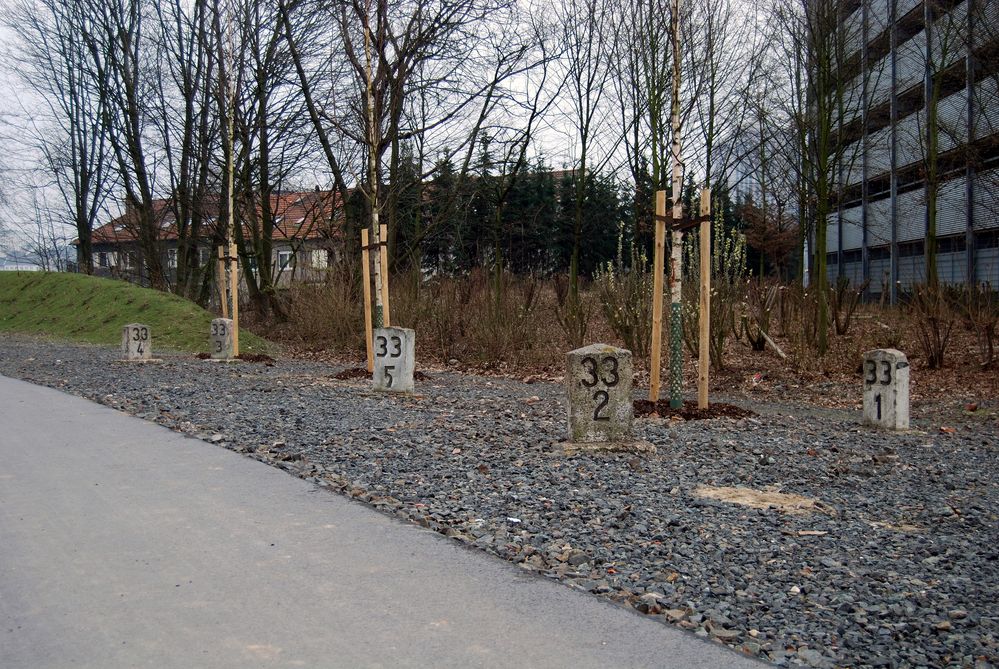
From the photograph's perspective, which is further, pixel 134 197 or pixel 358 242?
pixel 134 197

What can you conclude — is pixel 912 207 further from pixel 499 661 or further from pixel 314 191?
pixel 499 661

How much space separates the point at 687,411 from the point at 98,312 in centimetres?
2374

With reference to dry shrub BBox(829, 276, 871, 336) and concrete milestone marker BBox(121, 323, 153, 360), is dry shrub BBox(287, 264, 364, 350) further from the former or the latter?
dry shrub BBox(829, 276, 871, 336)

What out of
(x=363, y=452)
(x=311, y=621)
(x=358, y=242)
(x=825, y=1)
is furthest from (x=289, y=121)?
(x=311, y=621)

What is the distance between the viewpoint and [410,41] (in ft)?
67.5

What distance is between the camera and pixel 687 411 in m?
10.7

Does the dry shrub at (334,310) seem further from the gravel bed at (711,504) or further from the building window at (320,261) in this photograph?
the gravel bed at (711,504)

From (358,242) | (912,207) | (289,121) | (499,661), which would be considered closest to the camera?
(499,661)

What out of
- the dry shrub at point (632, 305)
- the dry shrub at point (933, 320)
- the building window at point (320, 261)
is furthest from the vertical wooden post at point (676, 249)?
the building window at point (320, 261)

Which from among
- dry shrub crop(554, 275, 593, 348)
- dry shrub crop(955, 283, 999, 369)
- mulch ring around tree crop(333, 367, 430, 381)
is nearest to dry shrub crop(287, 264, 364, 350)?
dry shrub crop(554, 275, 593, 348)

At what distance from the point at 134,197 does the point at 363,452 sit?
95.8 ft

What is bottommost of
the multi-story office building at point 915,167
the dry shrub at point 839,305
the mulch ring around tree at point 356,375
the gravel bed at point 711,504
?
the gravel bed at point 711,504

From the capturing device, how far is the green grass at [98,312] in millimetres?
24688

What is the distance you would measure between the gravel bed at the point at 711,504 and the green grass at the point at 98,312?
13.0 metres
